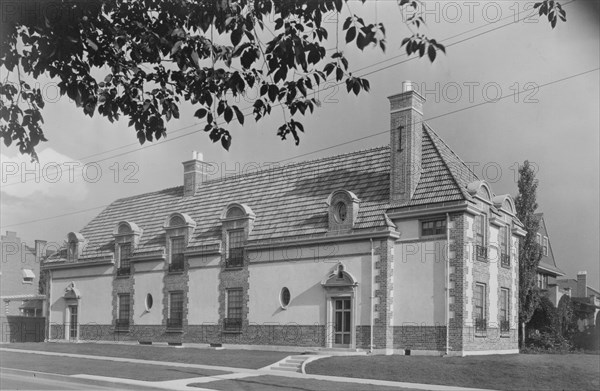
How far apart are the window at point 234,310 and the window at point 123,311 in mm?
7722

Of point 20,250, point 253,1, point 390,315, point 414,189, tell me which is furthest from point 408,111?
point 20,250

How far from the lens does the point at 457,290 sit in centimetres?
2483

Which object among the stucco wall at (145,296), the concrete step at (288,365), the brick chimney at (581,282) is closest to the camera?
the concrete step at (288,365)

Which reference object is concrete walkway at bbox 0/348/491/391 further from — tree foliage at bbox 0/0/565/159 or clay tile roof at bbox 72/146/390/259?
tree foliage at bbox 0/0/565/159

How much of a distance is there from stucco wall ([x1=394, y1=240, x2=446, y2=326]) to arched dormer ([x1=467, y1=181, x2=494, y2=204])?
238 cm

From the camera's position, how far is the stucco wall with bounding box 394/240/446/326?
25359mm

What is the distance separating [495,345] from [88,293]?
22.9 meters

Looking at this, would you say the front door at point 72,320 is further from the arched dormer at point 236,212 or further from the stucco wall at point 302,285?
the stucco wall at point 302,285

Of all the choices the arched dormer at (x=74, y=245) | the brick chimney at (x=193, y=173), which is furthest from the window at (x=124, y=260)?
the brick chimney at (x=193, y=173)

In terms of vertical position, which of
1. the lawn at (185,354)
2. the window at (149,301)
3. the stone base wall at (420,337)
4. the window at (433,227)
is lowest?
the lawn at (185,354)

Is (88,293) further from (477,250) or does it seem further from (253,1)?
(253,1)

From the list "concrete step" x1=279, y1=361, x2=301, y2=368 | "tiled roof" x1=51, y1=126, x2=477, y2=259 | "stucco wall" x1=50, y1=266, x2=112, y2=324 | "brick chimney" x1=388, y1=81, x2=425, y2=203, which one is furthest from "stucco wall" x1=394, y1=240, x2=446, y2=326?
"stucco wall" x1=50, y1=266, x2=112, y2=324

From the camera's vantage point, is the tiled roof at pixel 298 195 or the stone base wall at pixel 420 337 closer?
the stone base wall at pixel 420 337

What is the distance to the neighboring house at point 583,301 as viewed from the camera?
49500 millimetres
